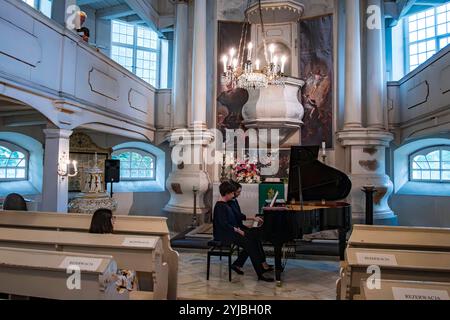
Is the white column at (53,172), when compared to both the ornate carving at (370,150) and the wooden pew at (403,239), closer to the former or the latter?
the wooden pew at (403,239)

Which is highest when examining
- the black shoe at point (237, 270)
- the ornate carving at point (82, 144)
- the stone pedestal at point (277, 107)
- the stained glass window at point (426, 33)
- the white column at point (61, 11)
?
the stained glass window at point (426, 33)

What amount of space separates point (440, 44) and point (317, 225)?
6.81 m

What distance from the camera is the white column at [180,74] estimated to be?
334 inches

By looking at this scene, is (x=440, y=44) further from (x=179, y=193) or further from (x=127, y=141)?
(x=127, y=141)

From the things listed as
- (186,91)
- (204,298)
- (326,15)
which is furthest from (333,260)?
(326,15)

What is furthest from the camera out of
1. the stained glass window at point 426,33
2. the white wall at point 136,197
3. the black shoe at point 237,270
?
the white wall at point 136,197

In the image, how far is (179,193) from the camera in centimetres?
780

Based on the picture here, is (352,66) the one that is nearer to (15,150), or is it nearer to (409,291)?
(409,291)

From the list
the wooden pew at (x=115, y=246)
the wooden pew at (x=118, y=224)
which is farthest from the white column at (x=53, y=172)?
the wooden pew at (x=115, y=246)

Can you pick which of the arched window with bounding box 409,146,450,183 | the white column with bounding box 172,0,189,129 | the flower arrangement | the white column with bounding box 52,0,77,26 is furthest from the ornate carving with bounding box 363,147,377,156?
the white column with bounding box 52,0,77,26

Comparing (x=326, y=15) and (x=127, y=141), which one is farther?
(x=127, y=141)

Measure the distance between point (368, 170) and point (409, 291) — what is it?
588 centimetres

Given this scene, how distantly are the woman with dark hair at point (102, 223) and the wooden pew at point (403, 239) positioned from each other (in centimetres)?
216

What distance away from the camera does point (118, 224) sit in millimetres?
3174
